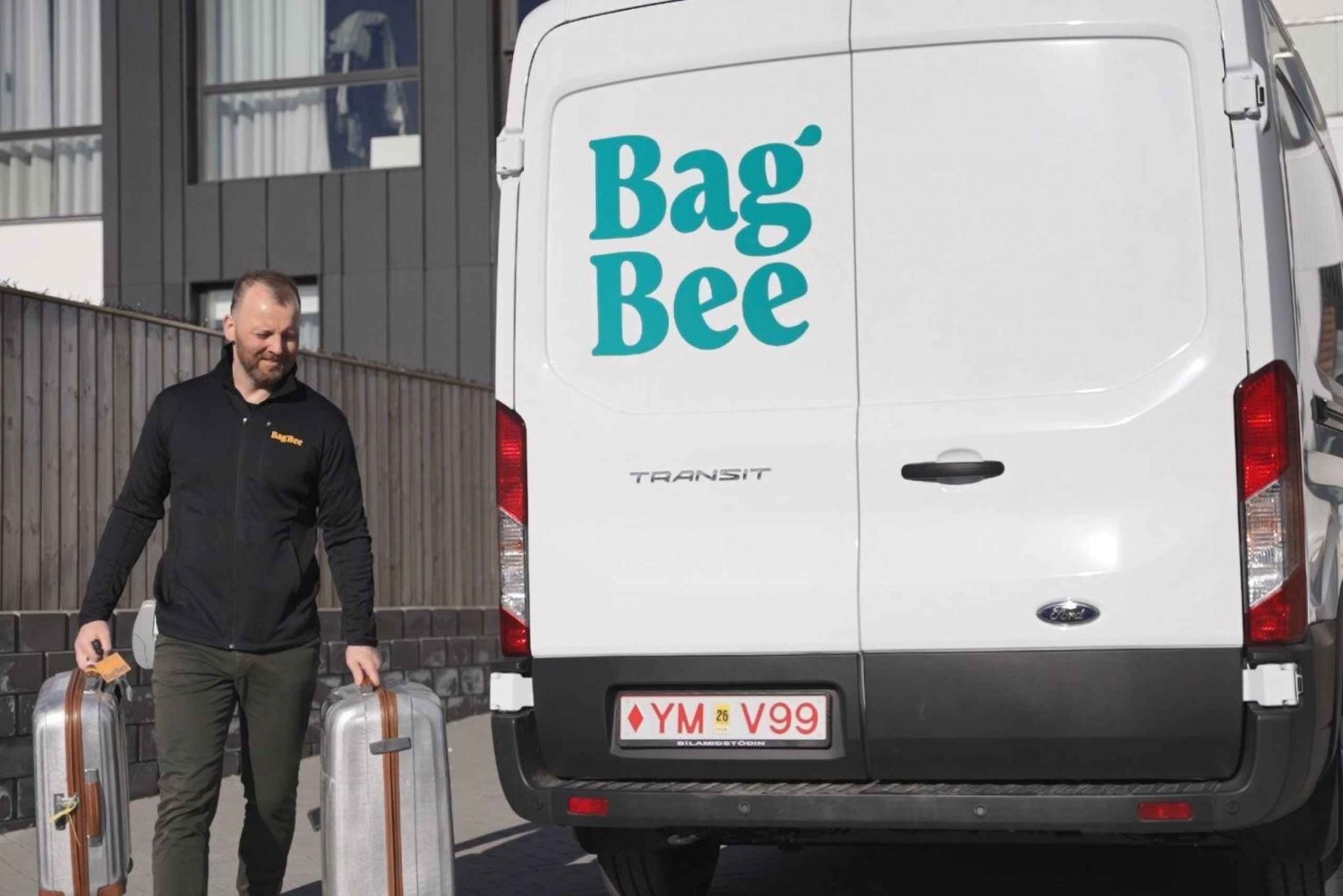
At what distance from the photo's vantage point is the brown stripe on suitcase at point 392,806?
5.23m

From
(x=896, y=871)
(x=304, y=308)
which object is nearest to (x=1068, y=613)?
(x=896, y=871)

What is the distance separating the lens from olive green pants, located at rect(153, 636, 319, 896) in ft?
17.6

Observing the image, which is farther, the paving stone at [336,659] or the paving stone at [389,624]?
the paving stone at [389,624]

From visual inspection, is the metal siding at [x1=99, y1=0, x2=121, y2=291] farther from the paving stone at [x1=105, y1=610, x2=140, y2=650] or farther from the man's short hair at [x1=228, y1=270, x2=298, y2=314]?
the man's short hair at [x1=228, y1=270, x2=298, y2=314]

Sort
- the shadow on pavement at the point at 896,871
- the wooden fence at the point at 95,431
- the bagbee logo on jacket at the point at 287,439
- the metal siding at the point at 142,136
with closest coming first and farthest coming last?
the bagbee logo on jacket at the point at 287,439
the shadow on pavement at the point at 896,871
the wooden fence at the point at 95,431
the metal siding at the point at 142,136

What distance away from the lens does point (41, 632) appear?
841cm

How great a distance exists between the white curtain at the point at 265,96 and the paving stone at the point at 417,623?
20.6 feet

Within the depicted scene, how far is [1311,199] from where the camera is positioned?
18.7 feet

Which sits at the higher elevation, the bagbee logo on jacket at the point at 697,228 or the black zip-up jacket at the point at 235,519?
the bagbee logo on jacket at the point at 697,228

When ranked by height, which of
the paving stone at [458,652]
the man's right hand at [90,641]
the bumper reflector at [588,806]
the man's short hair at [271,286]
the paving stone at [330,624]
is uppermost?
the man's short hair at [271,286]

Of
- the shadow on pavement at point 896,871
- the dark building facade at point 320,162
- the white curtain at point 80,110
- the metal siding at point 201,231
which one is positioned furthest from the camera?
the white curtain at point 80,110

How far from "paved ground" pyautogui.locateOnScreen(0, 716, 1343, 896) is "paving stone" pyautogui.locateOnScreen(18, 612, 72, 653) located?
75cm

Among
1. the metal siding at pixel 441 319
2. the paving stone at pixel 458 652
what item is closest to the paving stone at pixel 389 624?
the paving stone at pixel 458 652

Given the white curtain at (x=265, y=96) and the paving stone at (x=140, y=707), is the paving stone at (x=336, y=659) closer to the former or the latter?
the paving stone at (x=140, y=707)
